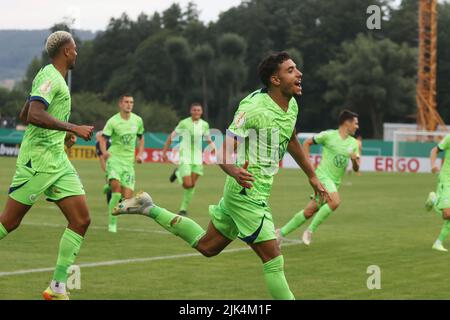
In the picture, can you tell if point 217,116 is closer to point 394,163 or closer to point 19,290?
point 394,163

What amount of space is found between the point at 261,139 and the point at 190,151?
14.1 metres

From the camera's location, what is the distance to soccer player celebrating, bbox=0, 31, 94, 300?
10.1 metres

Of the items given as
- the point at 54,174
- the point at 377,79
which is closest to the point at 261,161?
the point at 54,174

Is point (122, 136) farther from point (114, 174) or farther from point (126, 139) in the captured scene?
point (114, 174)

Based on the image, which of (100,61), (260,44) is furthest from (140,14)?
(260,44)

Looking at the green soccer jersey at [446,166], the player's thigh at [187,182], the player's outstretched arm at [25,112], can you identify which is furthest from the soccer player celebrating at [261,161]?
the player's thigh at [187,182]

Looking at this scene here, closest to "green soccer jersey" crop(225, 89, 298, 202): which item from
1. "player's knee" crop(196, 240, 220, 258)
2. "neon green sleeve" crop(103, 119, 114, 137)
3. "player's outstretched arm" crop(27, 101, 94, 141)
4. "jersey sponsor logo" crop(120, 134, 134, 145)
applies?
"player's knee" crop(196, 240, 220, 258)

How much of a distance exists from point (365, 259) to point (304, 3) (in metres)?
95.6

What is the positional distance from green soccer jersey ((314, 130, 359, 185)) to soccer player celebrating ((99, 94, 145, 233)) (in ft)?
11.6

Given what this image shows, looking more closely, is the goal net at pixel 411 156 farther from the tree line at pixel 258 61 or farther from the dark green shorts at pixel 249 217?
the dark green shorts at pixel 249 217

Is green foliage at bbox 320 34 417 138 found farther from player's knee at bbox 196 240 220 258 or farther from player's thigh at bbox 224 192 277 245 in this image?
player's thigh at bbox 224 192 277 245

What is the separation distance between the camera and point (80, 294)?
10844 millimetres

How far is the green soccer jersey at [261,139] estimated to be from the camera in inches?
367

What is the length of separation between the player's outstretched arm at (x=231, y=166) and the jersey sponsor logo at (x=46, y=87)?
196 centimetres
